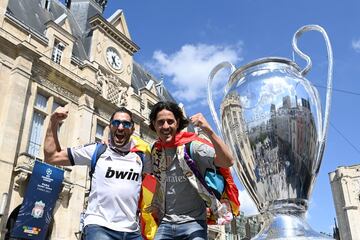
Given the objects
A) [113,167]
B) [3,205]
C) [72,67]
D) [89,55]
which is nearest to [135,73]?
[89,55]

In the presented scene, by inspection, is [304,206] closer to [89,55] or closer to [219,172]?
[219,172]

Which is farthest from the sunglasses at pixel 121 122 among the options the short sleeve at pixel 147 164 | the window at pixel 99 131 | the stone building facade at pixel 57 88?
the window at pixel 99 131

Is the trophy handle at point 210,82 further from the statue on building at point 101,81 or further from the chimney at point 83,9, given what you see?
the chimney at point 83,9

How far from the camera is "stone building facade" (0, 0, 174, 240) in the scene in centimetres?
1387

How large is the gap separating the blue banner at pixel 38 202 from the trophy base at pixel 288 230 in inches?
493

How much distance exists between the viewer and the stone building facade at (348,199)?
25.5 metres

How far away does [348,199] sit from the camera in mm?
26000

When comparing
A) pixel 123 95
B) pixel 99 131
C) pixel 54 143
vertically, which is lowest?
pixel 54 143

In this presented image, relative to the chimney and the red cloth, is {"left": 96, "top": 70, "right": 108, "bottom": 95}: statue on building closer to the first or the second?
the chimney

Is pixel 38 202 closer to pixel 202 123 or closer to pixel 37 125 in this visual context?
pixel 37 125

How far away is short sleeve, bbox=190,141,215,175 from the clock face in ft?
64.0

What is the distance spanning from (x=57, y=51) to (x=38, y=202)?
828cm

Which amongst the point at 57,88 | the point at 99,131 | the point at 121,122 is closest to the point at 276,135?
the point at 121,122

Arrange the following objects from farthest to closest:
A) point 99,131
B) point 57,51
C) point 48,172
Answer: point 99,131, point 57,51, point 48,172
